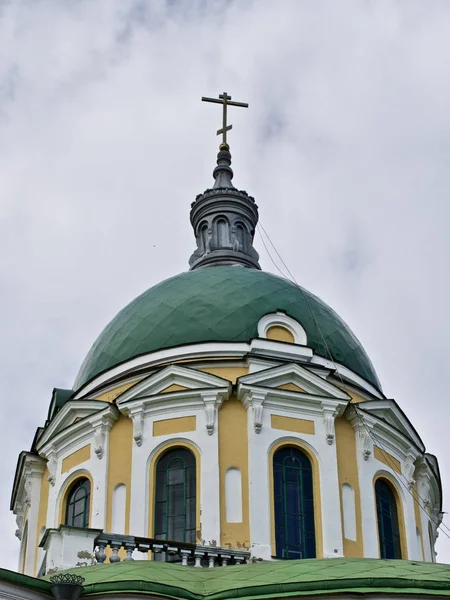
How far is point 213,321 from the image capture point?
73.2 ft

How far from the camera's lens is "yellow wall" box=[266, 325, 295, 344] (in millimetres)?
22359

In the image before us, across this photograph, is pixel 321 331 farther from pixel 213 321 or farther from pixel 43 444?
pixel 43 444

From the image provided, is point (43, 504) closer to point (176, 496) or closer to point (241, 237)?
point (176, 496)

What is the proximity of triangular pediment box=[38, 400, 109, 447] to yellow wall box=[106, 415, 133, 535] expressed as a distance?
47 cm

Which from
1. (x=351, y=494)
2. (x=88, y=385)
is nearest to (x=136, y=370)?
(x=88, y=385)

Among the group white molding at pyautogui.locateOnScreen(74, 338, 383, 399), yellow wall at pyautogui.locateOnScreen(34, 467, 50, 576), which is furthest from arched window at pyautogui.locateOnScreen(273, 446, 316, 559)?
yellow wall at pyautogui.locateOnScreen(34, 467, 50, 576)

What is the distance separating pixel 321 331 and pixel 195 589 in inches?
385

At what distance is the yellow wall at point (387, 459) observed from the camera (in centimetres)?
2119

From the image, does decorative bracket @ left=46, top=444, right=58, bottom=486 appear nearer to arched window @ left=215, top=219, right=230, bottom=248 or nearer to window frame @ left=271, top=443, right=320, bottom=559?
window frame @ left=271, top=443, right=320, bottom=559

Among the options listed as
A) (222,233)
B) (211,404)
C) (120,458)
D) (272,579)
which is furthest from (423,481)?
(272,579)

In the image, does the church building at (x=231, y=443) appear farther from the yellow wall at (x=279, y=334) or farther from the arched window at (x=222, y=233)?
the arched window at (x=222, y=233)

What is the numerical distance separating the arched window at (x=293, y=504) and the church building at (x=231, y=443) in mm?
23

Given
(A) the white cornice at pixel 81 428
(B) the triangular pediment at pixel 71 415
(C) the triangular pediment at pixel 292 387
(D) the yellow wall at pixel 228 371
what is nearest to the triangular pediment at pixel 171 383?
(A) the white cornice at pixel 81 428

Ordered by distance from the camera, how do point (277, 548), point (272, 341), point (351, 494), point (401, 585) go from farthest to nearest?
point (272, 341)
point (351, 494)
point (277, 548)
point (401, 585)
